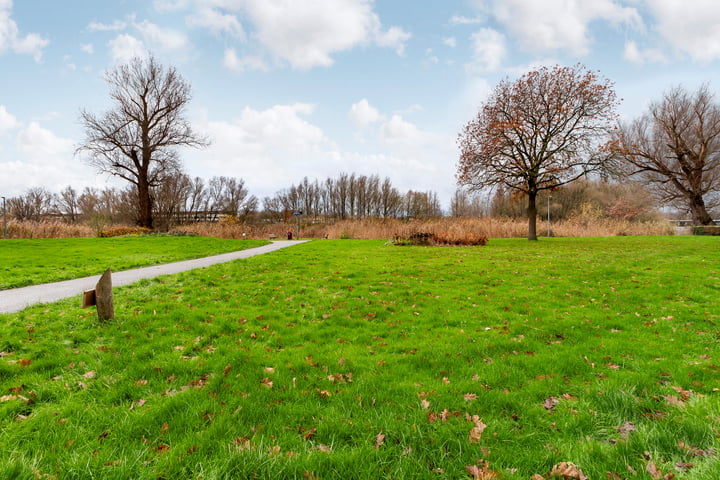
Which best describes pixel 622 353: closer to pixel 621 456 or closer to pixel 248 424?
pixel 621 456

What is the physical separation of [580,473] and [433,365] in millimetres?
1685

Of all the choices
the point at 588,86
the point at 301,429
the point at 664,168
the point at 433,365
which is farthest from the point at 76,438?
the point at 664,168

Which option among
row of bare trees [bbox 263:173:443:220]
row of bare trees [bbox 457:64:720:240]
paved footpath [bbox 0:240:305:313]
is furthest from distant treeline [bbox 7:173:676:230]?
paved footpath [bbox 0:240:305:313]

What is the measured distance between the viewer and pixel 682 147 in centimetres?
2631

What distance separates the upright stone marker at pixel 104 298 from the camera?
15.1 feet

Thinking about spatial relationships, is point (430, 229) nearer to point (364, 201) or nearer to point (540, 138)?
point (540, 138)

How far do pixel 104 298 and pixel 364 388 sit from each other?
14.0 ft

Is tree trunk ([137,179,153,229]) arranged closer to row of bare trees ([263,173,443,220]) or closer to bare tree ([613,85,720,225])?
row of bare trees ([263,173,443,220])

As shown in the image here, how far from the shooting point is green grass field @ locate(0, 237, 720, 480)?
2.07 meters

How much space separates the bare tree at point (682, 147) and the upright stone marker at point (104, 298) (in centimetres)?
3358

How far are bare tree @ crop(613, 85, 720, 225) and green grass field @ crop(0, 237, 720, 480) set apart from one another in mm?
29229

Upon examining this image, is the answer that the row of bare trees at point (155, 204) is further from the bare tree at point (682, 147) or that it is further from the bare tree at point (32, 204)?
the bare tree at point (682, 147)

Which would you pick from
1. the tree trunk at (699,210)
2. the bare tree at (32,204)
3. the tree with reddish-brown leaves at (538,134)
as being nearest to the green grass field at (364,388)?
the tree with reddish-brown leaves at (538,134)

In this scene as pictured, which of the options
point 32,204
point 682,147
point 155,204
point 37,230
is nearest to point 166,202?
point 155,204
